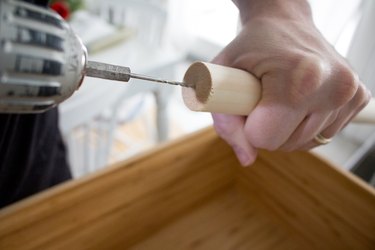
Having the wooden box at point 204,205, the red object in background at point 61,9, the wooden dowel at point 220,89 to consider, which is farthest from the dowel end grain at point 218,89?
the red object in background at point 61,9

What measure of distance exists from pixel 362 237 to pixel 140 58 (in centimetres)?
59

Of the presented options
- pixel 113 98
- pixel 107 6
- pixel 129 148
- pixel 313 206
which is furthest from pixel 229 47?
pixel 129 148

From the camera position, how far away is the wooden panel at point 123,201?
1.22ft

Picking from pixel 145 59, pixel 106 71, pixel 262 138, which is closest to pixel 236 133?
pixel 262 138

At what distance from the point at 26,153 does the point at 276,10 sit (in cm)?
33

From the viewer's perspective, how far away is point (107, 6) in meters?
1.12

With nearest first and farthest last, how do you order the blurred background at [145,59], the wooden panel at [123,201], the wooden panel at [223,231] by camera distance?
1. the wooden panel at [123,201]
2. the wooden panel at [223,231]
3. the blurred background at [145,59]

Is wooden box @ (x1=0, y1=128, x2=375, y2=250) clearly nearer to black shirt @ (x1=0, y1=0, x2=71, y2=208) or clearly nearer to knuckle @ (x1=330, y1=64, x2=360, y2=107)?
black shirt @ (x1=0, y1=0, x2=71, y2=208)

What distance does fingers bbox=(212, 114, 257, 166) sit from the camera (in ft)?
1.14

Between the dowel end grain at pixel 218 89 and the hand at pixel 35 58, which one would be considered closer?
the hand at pixel 35 58

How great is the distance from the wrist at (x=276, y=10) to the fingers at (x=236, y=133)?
0.31 feet

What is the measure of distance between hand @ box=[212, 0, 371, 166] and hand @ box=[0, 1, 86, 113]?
0.16m

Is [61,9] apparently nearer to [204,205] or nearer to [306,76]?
[204,205]

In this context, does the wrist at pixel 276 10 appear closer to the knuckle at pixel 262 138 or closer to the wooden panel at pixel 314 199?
the knuckle at pixel 262 138
